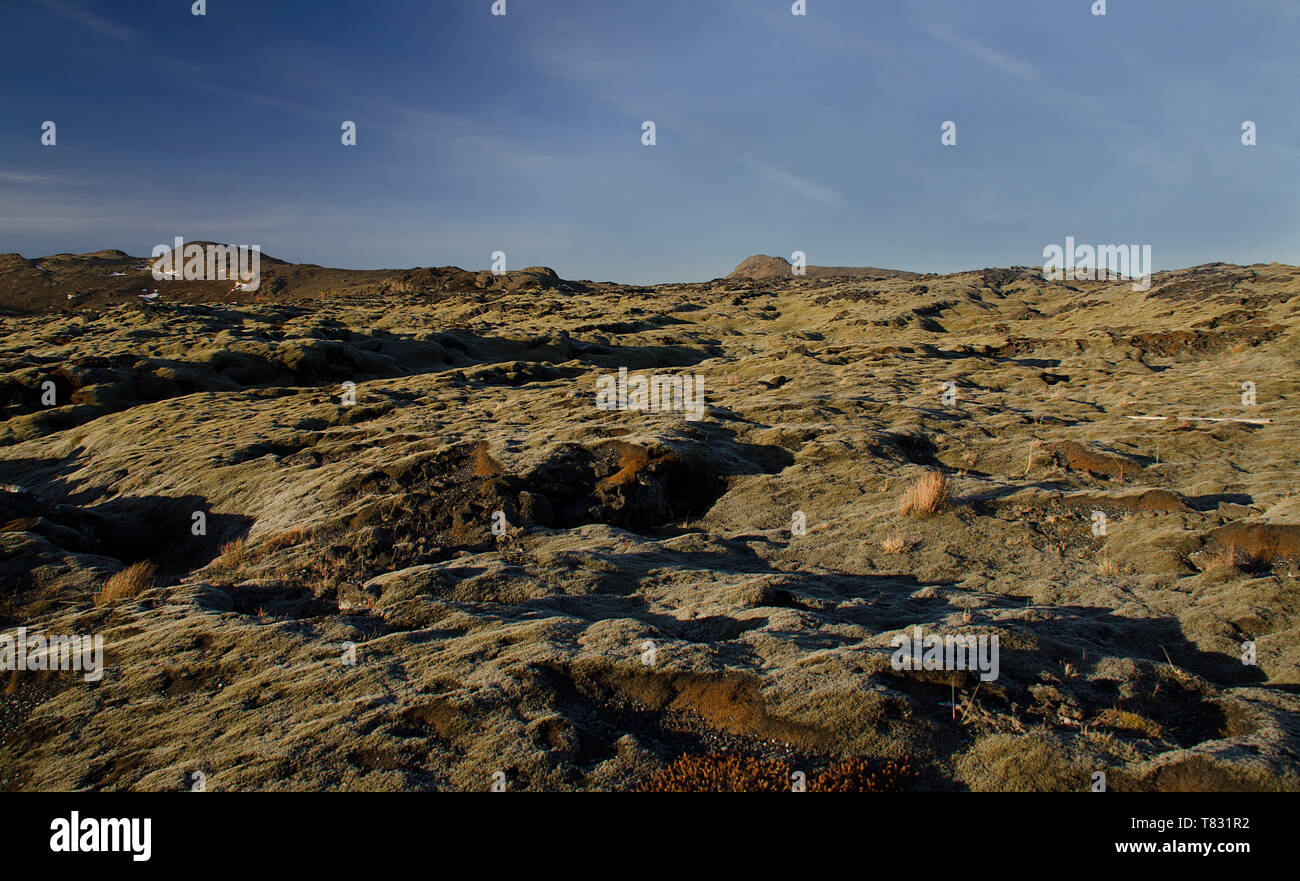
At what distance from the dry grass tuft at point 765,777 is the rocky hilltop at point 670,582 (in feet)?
0.12

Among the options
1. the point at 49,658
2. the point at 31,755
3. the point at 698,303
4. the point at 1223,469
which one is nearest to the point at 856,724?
the point at 31,755

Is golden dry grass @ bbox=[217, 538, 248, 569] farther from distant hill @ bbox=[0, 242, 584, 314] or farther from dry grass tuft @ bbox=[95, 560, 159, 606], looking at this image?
distant hill @ bbox=[0, 242, 584, 314]

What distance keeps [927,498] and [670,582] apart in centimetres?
617

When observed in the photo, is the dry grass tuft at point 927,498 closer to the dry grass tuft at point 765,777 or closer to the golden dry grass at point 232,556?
the dry grass tuft at point 765,777

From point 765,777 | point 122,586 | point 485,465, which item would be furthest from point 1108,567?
point 122,586

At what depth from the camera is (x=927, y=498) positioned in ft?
45.6

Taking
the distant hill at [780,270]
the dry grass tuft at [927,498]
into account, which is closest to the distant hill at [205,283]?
the distant hill at [780,270]

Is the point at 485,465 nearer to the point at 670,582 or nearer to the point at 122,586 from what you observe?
the point at 122,586

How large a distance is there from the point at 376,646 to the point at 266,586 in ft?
14.7

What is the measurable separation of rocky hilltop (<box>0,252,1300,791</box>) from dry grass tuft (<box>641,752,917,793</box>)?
0.04m

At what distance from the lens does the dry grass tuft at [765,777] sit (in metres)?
5.53

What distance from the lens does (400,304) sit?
3479 inches

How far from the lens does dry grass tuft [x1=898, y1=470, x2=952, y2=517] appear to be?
1387 centimetres

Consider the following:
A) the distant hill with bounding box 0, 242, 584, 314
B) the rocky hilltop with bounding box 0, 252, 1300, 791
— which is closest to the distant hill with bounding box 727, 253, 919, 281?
the distant hill with bounding box 0, 242, 584, 314
